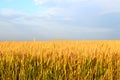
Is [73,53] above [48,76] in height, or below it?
above

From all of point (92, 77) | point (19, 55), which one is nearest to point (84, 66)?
point (92, 77)

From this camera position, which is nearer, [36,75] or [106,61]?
[36,75]

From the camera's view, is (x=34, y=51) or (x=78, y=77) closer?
(x=78, y=77)

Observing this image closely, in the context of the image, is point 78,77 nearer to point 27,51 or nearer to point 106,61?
point 106,61

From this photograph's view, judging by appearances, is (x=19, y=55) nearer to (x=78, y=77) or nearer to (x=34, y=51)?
(x=34, y=51)

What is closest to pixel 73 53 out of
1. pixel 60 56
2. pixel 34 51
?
pixel 60 56

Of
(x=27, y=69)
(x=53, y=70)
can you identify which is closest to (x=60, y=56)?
(x=53, y=70)

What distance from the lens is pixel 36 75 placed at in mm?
5383

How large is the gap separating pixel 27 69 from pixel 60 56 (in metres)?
0.73

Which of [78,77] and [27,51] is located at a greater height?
[27,51]

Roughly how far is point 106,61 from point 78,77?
849 mm

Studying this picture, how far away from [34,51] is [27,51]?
0.19 metres

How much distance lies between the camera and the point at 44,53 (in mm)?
5695

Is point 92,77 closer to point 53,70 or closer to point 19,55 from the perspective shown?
point 53,70
